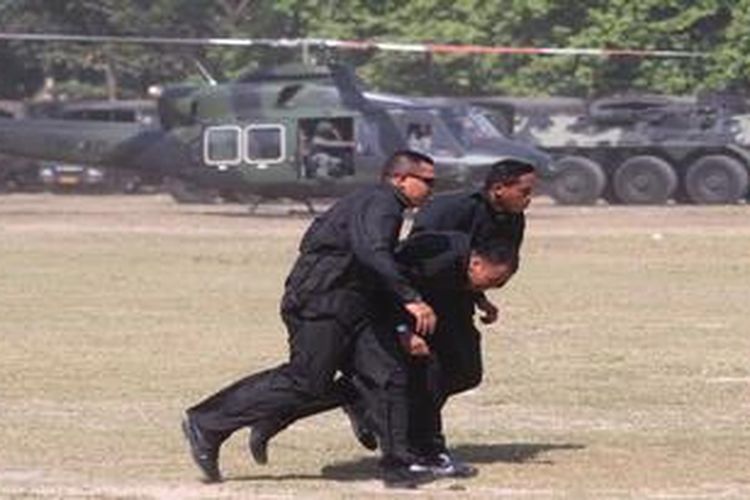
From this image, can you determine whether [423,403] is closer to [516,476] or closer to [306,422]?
[516,476]

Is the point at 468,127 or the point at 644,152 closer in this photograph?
the point at 468,127

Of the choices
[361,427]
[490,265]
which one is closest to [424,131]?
[361,427]

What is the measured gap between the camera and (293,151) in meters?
38.8

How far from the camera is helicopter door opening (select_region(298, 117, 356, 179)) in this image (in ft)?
127

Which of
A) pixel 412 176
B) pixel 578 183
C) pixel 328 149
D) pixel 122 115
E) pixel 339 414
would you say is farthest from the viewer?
pixel 122 115

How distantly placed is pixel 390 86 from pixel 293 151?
20.8 m

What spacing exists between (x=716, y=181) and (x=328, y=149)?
389 inches

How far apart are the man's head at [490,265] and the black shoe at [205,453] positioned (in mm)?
1442

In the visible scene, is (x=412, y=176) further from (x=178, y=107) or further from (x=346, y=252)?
(x=178, y=107)

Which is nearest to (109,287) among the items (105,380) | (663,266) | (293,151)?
(663,266)

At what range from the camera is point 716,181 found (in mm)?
45281

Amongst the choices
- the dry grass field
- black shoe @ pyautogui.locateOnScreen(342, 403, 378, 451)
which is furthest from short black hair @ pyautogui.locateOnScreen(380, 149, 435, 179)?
the dry grass field

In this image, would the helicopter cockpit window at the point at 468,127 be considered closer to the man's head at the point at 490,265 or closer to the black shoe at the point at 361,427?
the black shoe at the point at 361,427

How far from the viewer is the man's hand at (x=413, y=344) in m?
10.5
